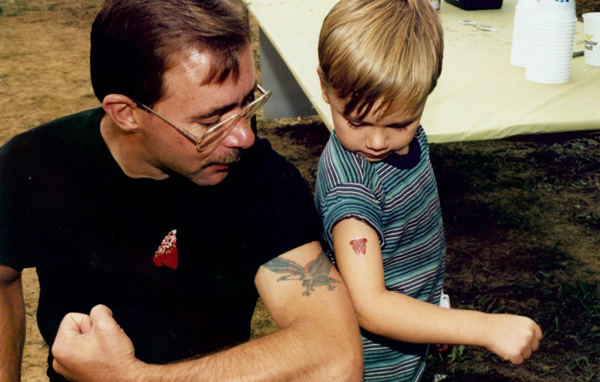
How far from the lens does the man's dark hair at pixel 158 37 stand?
170 cm

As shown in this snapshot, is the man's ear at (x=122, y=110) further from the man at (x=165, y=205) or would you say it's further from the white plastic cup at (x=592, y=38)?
the white plastic cup at (x=592, y=38)

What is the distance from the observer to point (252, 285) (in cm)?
188

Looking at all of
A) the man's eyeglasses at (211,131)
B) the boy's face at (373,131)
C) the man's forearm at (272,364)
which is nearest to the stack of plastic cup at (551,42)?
the boy's face at (373,131)

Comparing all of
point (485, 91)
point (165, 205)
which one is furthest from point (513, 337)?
point (485, 91)

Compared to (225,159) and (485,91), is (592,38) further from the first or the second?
(225,159)

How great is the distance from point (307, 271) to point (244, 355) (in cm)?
30

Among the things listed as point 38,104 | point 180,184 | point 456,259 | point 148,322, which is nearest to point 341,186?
point 180,184

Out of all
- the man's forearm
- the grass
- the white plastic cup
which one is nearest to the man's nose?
the man's forearm

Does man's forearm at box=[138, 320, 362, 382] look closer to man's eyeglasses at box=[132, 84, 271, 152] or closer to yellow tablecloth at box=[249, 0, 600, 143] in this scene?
man's eyeglasses at box=[132, 84, 271, 152]

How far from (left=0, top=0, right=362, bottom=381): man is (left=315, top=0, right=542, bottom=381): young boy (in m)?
0.11

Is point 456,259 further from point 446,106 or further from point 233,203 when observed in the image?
point 233,203

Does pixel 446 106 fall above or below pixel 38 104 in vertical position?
above

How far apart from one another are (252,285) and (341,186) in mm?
439

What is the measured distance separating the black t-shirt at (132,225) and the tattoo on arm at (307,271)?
0.06 metres
